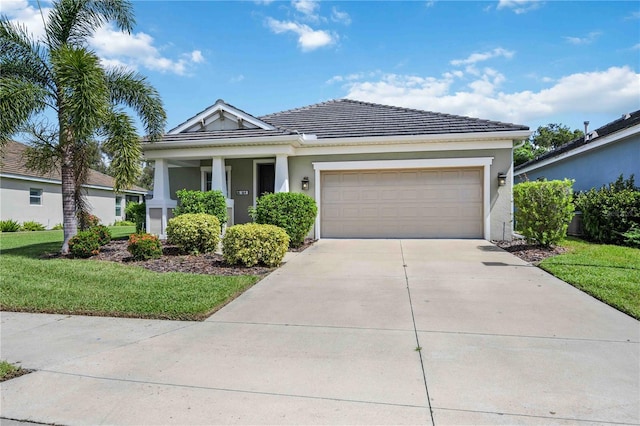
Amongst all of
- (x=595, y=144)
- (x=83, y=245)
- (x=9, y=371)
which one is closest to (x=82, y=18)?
(x=83, y=245)

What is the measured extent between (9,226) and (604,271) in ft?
79.4

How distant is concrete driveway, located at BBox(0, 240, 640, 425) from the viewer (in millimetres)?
2721

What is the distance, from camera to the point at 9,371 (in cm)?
338

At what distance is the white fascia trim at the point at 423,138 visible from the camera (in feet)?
37.3

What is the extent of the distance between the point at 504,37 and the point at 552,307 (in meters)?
8.13

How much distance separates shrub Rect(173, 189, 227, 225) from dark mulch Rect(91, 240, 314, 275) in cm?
140

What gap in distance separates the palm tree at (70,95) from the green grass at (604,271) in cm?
1016

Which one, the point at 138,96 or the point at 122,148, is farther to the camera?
the point at 138,96

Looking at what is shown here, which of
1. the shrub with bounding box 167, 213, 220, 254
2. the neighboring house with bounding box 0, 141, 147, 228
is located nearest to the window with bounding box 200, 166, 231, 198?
the shrub with bounding box 167, 213, 220, 254

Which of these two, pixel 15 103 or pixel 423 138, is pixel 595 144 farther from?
pixel 15 103

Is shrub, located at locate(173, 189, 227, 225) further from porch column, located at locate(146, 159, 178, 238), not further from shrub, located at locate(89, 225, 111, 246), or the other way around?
shrub, located at locate(89, 225, 111, 246)

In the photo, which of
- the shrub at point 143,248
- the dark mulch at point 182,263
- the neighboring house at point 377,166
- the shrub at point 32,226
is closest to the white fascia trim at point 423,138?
the neighboring house at point 377,166

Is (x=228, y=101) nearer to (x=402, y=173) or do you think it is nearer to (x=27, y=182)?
(x=402, y=173)

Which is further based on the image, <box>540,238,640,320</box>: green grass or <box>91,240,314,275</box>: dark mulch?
<box>91,240,314,275</box>: dark mulch
